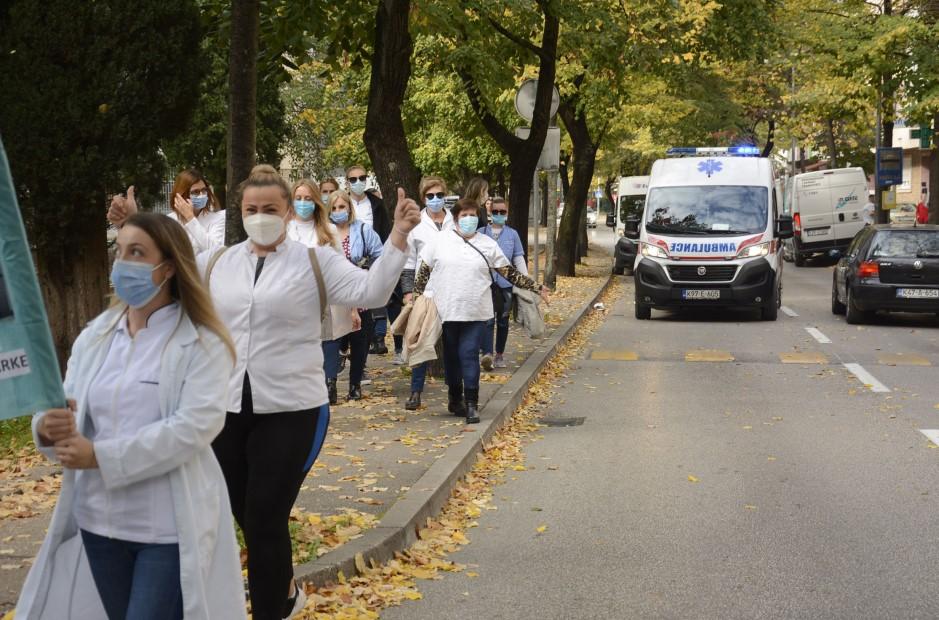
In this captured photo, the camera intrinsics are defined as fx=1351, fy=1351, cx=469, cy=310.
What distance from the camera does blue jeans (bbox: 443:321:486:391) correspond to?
10.8 meters

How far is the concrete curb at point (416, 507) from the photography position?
611 centimetres

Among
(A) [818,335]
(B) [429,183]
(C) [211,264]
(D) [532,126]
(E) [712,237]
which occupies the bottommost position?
(A) [818,335]

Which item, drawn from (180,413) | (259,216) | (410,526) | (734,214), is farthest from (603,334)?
(180,413)

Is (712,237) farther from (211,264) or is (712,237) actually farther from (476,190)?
(211,264)

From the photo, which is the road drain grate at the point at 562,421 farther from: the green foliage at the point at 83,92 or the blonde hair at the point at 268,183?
the blonde hair at the point at 268,183

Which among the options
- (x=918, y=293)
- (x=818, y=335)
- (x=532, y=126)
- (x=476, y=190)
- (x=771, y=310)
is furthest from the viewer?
(x=771, y=310)

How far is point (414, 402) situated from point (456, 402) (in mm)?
492

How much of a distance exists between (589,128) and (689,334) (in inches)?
645

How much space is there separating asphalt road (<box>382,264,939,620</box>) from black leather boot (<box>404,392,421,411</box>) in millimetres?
1240

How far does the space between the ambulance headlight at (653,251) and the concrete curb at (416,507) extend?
9.98 m

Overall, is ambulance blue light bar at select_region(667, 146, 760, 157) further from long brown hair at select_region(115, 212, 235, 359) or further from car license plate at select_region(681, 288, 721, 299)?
long brown hair at select_region(115, 212, 235, 359)

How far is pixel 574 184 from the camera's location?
3406cm

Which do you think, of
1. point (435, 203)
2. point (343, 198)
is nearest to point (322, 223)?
point (435, 203)

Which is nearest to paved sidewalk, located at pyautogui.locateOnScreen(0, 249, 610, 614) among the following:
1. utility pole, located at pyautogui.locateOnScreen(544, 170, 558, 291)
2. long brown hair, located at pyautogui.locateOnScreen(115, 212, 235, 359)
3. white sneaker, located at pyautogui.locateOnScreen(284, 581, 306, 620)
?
white sneaker, located at pyautogui.locateOnScreen(284, 581, 306, 620)
